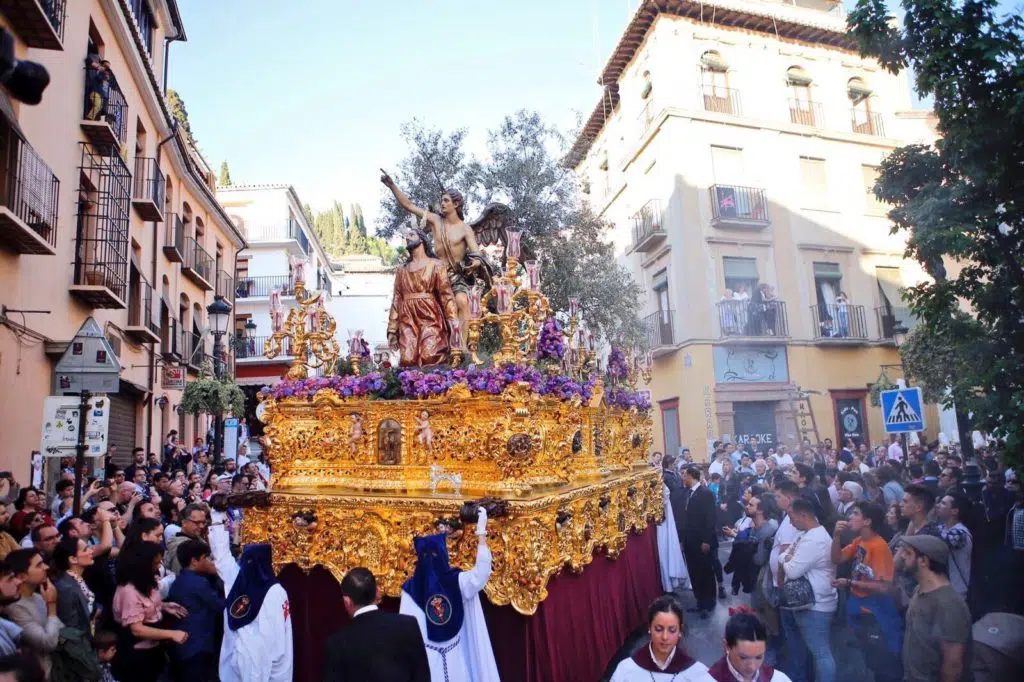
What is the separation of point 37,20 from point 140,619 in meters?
7.94

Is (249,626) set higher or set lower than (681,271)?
lower

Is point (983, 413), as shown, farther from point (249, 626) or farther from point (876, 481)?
point (249, 626)

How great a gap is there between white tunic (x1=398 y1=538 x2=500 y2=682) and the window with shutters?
1176cm

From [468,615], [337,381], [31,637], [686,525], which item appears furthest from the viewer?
[686,525]

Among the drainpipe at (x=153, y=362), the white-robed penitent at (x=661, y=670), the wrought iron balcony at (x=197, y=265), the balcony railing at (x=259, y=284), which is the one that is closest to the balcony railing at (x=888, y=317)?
the white-robed penitent at (x=661, y=670)

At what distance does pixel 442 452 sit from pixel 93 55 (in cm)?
1009

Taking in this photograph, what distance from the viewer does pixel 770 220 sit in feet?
44.5

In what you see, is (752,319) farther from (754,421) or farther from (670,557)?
(670,557)

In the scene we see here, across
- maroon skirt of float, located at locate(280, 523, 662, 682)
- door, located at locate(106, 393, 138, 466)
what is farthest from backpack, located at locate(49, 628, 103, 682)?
door, located at locate(106, 393, 138, 466)

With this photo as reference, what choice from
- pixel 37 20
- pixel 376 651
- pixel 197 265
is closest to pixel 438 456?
pixel 376 651

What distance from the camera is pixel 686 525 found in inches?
330

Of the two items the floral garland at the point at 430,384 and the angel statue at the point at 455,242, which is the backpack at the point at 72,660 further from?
the angel statue at the point at 455,242

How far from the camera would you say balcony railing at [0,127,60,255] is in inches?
330

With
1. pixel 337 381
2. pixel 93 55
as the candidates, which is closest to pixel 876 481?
pixel 337 381
